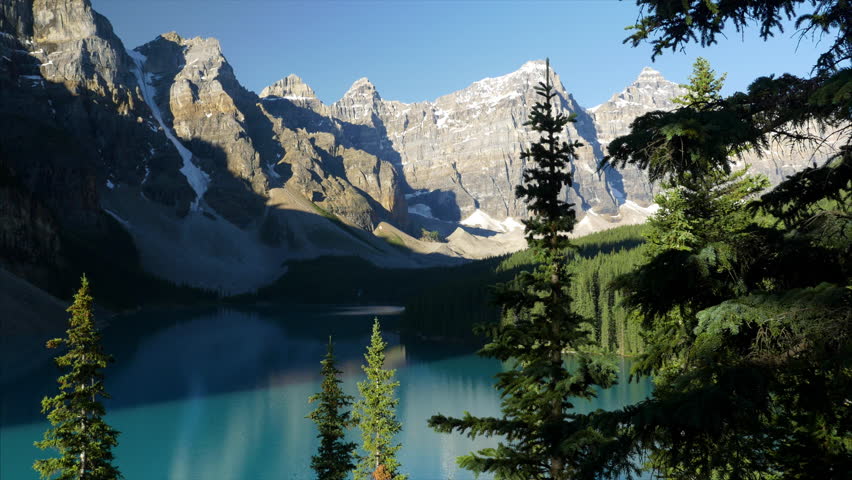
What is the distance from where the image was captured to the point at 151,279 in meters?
199

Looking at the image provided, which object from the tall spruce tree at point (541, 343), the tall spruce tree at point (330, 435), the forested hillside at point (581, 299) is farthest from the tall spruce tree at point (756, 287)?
the forested hillside at point (581, 299)

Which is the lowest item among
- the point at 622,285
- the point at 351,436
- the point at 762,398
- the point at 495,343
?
the point at 351,436

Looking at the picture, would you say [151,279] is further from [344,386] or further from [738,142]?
[738,142]

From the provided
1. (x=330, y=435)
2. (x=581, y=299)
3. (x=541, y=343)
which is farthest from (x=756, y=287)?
(x=581, y=299)

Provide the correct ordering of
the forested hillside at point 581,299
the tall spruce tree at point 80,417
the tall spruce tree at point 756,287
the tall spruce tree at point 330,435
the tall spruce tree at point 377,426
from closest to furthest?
the tall spruce tree at point 756,287, the tall spruce tree at point 80,417, the tall spruce tree at point 330,435, the tall spruce tree at point 377,426, the forested hillside at point 581,299

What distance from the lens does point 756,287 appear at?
7.21 m

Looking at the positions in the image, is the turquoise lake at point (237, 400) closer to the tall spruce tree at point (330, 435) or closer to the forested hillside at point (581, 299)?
the forested hillside at point (581, 299)

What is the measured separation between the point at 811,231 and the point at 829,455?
2514mm

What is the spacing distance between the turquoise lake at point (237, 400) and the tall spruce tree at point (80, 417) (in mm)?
21340

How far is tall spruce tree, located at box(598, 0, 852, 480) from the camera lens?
5.49 meters

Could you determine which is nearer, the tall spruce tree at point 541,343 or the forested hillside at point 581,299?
the tall spruce tree at point 541,343

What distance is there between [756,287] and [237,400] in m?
60.8

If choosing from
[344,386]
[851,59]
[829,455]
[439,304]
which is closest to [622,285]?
[829,455]

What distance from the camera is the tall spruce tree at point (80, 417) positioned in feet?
56.2
